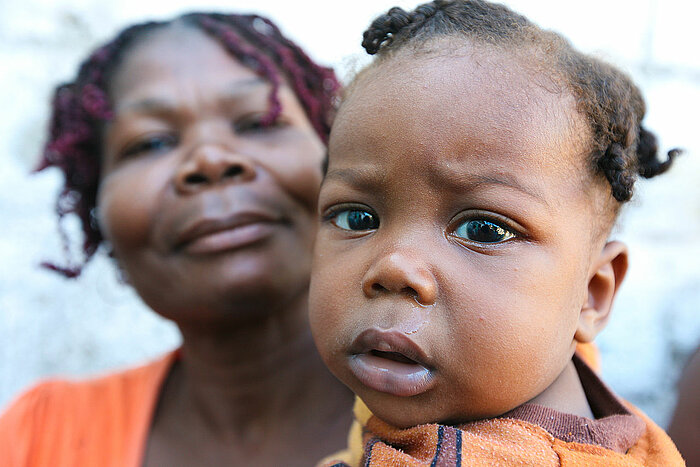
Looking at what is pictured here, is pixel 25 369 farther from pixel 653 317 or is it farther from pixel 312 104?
pixel 653 317

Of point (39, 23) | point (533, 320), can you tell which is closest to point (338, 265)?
point (533, 320)

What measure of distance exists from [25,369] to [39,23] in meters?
1.63

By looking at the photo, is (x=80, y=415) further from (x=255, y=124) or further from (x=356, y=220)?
(x=356, y=220)

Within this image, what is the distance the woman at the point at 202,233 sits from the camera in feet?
5.04

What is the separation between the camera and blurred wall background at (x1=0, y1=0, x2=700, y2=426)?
8.66 feet

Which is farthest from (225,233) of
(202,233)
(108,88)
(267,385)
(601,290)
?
(601,290)

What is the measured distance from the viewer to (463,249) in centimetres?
95

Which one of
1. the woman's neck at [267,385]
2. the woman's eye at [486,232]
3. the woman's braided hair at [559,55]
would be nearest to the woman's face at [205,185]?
the woman's neck at [267,385]

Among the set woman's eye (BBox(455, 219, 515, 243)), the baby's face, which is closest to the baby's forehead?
the baby's face

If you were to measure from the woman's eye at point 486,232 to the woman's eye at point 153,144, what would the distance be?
985mm

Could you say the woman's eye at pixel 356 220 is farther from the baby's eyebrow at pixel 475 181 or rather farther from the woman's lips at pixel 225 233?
the woman's lips at pixel 225 233

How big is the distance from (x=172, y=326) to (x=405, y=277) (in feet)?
7.79

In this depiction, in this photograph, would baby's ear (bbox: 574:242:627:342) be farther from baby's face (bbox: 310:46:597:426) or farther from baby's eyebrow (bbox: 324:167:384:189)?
baby's eyebrow (bbox: 324:167:384:189)

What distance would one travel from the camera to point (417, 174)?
955 mm
